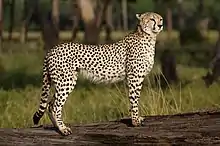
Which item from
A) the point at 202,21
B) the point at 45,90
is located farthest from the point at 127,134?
the point at 202,21

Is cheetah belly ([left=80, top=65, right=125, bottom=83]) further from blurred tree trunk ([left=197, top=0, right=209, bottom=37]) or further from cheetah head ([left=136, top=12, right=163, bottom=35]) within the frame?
blurred tree trunk ([left=197, top=0, right=209, bottom=37])

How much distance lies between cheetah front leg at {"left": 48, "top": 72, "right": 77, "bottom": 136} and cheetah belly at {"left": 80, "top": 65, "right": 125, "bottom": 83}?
0.17 m

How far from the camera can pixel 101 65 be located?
509 centimetres

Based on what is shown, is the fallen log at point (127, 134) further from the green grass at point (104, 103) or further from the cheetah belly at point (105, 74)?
the green grass at point (104, 103)

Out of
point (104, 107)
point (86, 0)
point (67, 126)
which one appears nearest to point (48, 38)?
point (86, 0)

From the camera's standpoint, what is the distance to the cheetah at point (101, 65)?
491cm

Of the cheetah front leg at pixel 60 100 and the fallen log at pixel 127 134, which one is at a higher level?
the cheetah front leg at pixel 60 100

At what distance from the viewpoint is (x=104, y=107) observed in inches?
338

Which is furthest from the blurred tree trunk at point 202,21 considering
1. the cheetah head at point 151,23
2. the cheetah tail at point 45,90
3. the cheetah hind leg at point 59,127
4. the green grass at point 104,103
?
the cheetah hind leg at point 59,127

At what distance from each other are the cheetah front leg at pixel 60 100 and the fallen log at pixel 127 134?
0.07 meters

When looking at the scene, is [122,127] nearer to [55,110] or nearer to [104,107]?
[55,110]

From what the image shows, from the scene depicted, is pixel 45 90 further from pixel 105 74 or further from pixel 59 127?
pixel 105 74

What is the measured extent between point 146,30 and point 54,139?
123 cm

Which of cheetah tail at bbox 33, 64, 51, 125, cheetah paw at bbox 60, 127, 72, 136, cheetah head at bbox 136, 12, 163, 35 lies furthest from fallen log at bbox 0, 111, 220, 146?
cheetah head at bbox 136, 12, 163, 35
